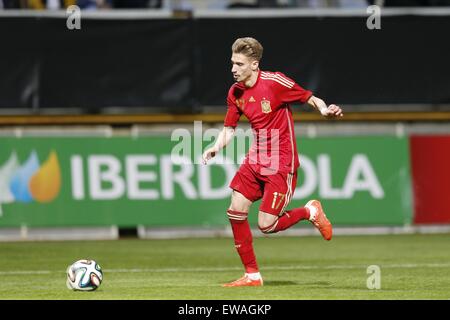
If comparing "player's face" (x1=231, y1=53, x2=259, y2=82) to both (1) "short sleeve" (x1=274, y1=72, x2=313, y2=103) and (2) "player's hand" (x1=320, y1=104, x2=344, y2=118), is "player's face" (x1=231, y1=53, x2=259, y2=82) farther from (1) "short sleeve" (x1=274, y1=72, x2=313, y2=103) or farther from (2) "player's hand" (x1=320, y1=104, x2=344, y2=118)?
(2) "player's hand" (x1=320, y1=104, x2=344, y2=118)

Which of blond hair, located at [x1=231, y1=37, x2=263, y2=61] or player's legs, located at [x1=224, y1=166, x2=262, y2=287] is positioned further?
player's legs, located at [x1=224, y1=166, x2=262, y2=287]

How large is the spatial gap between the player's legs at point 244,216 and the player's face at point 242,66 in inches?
33.2

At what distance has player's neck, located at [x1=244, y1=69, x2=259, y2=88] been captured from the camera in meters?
10.5

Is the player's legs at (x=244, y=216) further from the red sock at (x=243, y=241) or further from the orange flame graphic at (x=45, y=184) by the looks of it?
the orange flame graphic at (x=45, y=184)

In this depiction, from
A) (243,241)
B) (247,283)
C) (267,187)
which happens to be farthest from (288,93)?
(247,283)

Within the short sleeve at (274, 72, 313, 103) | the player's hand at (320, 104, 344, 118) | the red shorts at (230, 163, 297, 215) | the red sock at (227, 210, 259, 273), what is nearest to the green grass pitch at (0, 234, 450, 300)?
the red sock at (227, 210, 259, 273)

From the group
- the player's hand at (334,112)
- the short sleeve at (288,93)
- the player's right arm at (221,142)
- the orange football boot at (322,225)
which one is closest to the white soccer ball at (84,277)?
the player's right arm at (221,142)

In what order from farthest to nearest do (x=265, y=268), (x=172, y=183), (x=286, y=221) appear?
(x=172, y=183), (x=265, y=268), (x=286, y=221)

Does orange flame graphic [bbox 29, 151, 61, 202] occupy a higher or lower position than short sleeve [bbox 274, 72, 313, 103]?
lower

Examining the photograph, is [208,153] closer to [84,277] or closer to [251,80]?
[251,80]

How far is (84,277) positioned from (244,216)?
154cm

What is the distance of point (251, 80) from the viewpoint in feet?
34.6

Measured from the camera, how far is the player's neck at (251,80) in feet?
34.6

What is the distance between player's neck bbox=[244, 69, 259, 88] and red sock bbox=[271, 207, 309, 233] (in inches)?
47.8
